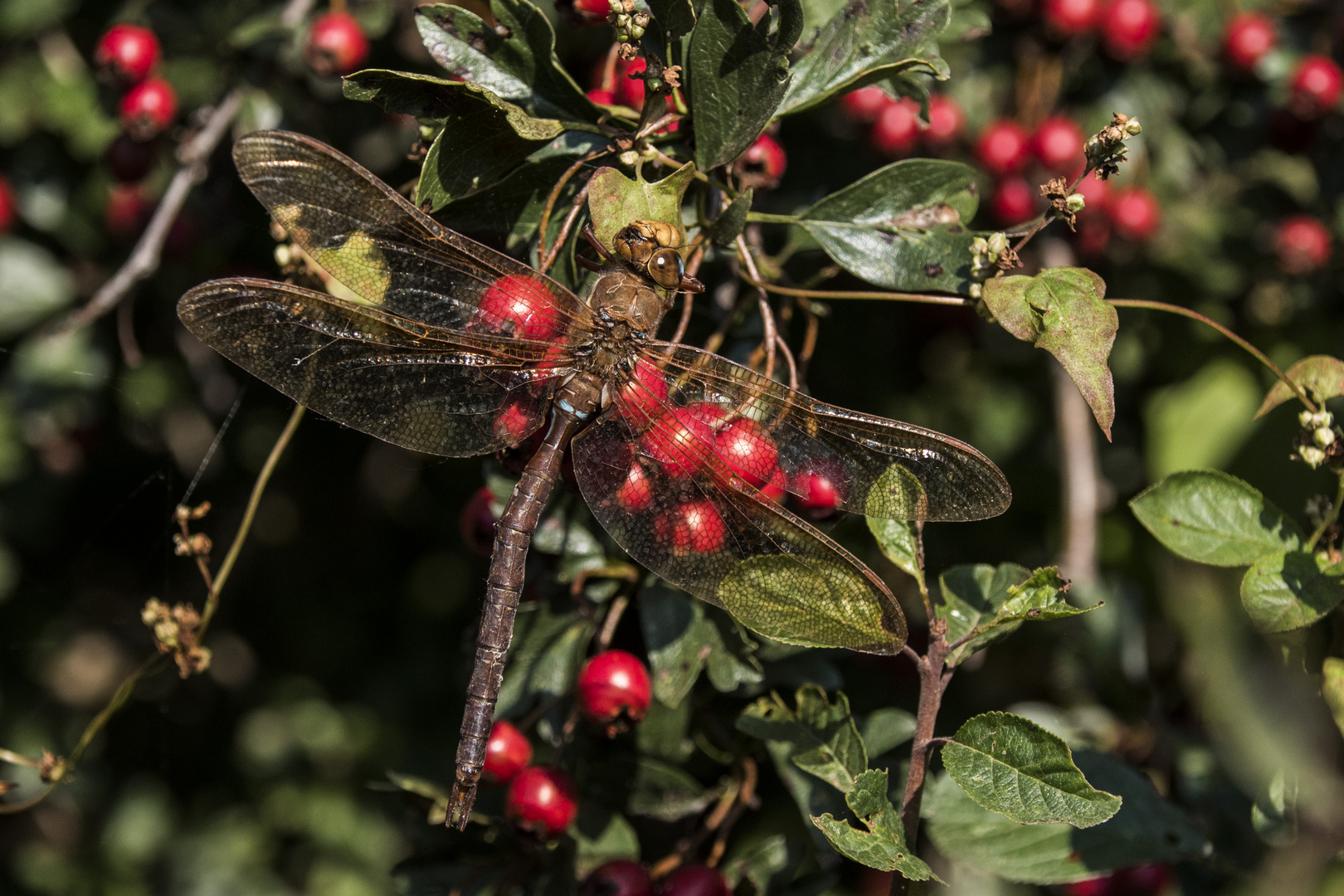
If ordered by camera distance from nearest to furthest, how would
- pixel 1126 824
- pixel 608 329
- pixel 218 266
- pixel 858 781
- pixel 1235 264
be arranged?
pixel 858 781, pixel 608 329, pixel 1126 824, pixel 218 266, pixel 1235 264

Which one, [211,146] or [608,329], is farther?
[211,146]

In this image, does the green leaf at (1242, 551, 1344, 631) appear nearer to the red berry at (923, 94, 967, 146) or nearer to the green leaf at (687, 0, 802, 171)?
the green leaf at (687, 0, 802, 171)

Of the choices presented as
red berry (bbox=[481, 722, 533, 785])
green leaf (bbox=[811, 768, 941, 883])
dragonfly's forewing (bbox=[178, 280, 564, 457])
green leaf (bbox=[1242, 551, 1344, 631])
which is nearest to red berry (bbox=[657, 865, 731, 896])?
red berry (bbox=[481, 722, 533, 785])

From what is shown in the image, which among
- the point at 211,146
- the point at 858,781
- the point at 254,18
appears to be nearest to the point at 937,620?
the point at 858,781

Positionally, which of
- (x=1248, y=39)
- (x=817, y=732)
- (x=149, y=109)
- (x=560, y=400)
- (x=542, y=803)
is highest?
(x=149, y=109)

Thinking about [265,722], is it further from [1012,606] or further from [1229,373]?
[1229,373]

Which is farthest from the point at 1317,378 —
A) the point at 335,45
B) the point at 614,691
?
the point at 335,45

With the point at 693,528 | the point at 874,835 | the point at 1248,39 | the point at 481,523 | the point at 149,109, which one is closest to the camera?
the point at 874,835

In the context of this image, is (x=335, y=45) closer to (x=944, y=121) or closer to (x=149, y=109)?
(x=149, y=109)
